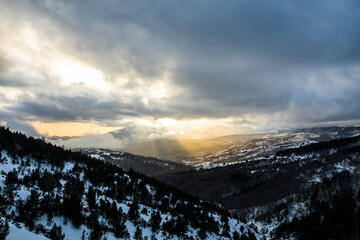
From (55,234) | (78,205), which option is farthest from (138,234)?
(55,234)

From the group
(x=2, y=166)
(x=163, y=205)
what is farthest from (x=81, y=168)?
(x=163, y=205)

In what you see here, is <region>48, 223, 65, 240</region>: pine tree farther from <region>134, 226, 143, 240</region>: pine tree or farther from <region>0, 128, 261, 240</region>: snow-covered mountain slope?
<region>134, 226, 143, 240</region>: pine tree

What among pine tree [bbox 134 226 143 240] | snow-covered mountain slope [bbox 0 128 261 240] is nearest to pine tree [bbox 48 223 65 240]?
snow-covered mountain slope [bbox 0 128 261 240]

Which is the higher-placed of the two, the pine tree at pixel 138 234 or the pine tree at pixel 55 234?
the pine tree at pixel 55 234

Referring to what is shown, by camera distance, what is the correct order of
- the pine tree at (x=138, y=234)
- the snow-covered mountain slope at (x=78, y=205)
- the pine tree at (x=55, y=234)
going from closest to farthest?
the pine tree at (x=55, y=234), the snow-covered mountain slope at (x=78, y=205), the pine tree at (x=138, y=234)

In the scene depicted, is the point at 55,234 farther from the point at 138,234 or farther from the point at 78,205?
the point at 138,234

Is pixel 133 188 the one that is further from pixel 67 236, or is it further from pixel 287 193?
pixel 287 193

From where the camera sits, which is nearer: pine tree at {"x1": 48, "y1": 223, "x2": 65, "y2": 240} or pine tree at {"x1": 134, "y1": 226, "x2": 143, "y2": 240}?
pine tree at {"x1": 48, "y1": 223, "x2": 65, "y2": 240}

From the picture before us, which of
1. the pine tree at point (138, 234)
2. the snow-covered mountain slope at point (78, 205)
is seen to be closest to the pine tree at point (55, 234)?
the snow-covered mountain slope at point (78, 205)

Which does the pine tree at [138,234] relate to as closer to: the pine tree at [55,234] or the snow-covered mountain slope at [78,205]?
the snow-covered mountain slope at [78,205]
